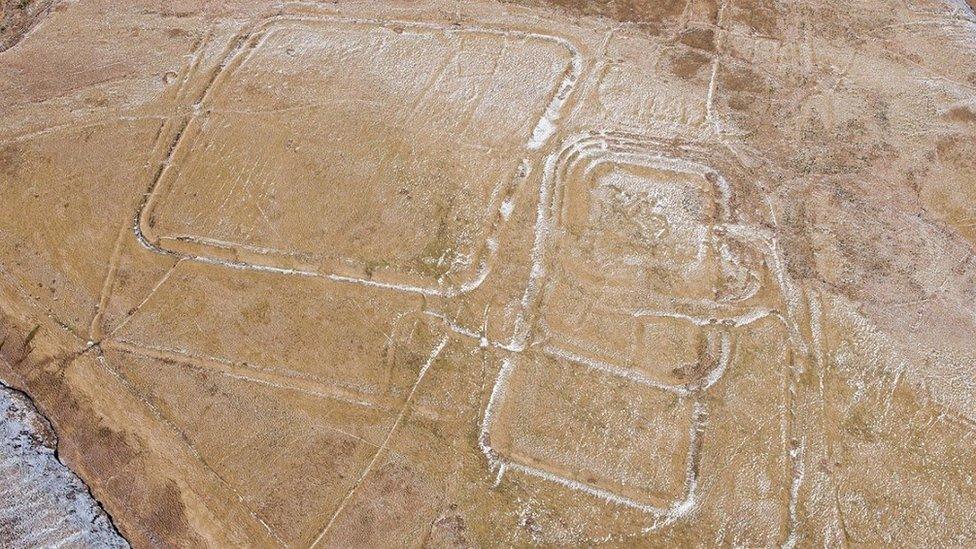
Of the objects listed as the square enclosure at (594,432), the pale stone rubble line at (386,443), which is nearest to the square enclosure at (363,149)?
the pale stone rubble line at (386,443)

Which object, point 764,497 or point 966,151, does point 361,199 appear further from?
point 966,151

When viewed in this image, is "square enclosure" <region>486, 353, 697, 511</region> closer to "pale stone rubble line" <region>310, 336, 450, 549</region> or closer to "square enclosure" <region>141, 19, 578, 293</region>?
"pale stone rubble line" <region>310, 336, 450, 549</region>

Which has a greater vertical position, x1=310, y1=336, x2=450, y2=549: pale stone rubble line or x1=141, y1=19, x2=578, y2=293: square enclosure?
x1=141, y1=19, x2=578, y2=293: square enclosure

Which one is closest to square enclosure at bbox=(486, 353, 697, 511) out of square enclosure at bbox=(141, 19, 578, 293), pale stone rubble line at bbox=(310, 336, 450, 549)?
pale stone rubble line at bbox=(310, 336, 450, 549)

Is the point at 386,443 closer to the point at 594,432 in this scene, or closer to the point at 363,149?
the point at 594,432

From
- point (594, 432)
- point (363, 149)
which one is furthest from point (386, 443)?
point (363, 149)

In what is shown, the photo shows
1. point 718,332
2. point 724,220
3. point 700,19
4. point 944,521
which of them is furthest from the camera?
point 700,19

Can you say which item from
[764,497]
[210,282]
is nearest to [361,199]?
[210,282]

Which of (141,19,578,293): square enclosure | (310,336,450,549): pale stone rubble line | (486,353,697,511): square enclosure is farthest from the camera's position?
(141,19,578,293): square enclosure

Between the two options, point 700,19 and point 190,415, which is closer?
point 190,415
